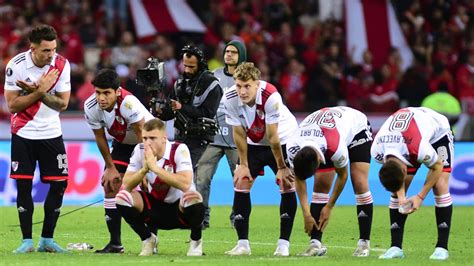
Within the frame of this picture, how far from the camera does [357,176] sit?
515 inches

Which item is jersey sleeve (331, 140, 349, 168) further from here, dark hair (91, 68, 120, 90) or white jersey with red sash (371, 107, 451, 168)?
dark hair (91, 68, 120, 90)

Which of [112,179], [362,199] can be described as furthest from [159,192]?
[362,199]

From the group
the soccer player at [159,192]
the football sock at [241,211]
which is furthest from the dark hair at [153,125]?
the football sock at [241,211]

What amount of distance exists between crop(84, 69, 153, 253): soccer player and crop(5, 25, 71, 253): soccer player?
379 millimetres

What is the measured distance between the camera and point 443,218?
40.9 feet

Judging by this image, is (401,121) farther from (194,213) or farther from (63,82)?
(63,82)

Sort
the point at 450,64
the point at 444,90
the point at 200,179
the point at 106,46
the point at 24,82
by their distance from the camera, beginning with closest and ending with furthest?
the point at 24,82 < the point at 200,179 < the point at 444,90 < the point at 450,64 < the point at 106,46

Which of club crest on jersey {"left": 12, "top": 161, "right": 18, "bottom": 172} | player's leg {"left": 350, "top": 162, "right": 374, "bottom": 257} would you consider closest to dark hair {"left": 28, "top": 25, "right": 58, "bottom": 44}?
club crest on jersey {"left": 12, "top": 161, "right": 18, "bottom": 172}

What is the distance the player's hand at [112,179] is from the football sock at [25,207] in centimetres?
79

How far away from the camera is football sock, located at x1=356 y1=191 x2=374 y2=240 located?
13031 millimetres

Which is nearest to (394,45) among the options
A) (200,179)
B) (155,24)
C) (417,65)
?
(417,65)

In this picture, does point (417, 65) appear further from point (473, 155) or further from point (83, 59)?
point (83, 59)

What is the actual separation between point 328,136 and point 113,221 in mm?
2501

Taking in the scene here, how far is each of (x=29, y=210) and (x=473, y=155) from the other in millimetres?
9065
